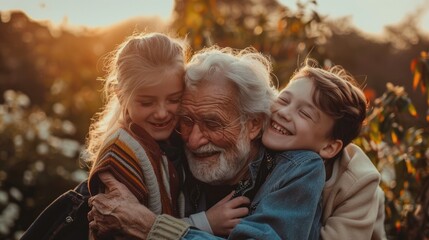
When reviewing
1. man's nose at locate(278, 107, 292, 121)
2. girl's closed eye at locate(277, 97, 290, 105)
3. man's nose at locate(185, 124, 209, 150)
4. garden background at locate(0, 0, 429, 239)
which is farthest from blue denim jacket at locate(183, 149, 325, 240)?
garden background at locate(0, 0, 429, 239)

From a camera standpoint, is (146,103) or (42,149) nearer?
(146,103)

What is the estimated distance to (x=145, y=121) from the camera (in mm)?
3082

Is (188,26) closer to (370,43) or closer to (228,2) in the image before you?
(228,2)

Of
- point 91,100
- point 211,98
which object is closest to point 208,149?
point 211,98

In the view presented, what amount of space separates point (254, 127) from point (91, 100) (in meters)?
6.82

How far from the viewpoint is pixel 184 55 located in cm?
325

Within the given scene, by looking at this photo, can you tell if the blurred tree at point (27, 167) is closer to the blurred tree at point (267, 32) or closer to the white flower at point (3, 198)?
the white flower at point (3, 198)

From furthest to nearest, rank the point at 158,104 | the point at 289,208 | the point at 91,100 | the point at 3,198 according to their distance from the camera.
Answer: the point at 91,100
the point at 3,198
the point at 158,104
the point at 289,208

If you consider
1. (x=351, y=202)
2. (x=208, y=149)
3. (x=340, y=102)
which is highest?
(x=340, y=102)

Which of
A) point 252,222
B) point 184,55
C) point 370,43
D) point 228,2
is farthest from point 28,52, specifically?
point 370,43

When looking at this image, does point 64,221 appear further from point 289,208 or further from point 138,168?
point 289,208

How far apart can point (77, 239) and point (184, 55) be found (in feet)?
3.56

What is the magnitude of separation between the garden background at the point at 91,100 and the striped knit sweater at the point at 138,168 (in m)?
0.94

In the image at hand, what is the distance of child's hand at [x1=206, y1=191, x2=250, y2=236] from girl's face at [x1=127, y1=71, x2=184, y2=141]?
Answer: 0.47 meters
